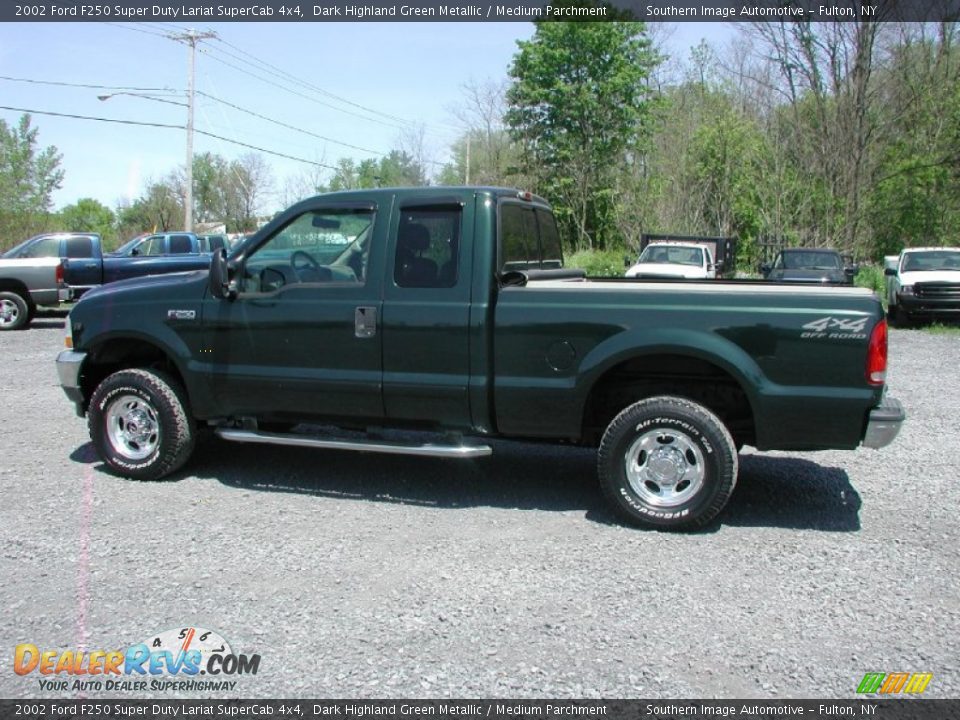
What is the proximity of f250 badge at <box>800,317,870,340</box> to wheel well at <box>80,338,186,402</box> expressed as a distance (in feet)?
13.8

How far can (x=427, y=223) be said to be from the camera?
5547 mm

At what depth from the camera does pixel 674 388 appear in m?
5.43

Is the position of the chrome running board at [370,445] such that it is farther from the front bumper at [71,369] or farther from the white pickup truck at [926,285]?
the white pickup truck at [926,285]

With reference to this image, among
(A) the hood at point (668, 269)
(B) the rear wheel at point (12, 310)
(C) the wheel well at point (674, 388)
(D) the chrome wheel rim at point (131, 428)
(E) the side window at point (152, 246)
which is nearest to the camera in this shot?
(C) the wheel well at point (674, 388)

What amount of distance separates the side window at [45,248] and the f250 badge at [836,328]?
16.0 metres

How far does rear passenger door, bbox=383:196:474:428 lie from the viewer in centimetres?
535

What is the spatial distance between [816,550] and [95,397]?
490 cm

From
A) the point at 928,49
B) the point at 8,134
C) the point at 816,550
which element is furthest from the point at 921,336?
the point at 8,134

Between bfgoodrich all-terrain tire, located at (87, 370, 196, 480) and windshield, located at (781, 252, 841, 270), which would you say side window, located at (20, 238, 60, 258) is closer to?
bfgoodrich all-terrain tire, located at (87, 370, 196, 480)

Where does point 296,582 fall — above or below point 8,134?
below

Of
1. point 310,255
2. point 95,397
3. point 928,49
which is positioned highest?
point 928,49

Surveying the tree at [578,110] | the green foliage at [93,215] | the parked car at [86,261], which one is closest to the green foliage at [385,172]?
the tree at [578,110]

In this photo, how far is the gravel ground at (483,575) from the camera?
3.49m

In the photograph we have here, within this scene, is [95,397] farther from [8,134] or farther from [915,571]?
[8,134]
